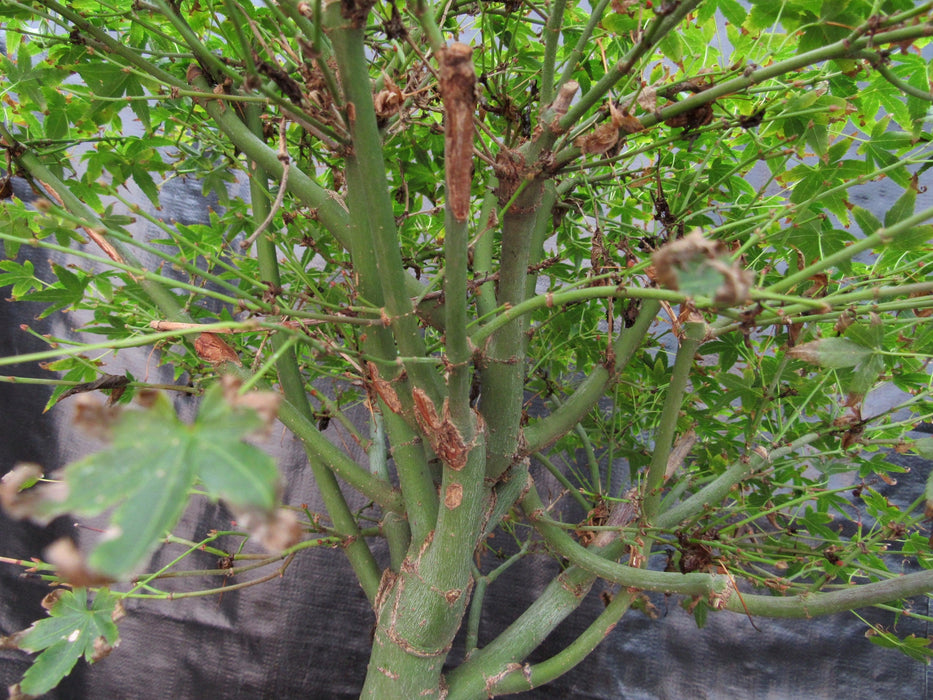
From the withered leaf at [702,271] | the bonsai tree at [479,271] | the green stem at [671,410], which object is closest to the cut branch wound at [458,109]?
the bonsai tree at [479,271]

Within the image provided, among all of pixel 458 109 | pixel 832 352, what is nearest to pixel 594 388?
pixel 832 352

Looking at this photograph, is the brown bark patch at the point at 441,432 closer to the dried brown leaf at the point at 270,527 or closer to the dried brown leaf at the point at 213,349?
the dried brown leaf at the point at 213,349

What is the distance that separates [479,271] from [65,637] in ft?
1.28

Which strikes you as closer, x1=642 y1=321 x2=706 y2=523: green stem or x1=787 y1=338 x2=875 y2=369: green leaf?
x1=787 y1=338 x2=875 y2=369: green leaf

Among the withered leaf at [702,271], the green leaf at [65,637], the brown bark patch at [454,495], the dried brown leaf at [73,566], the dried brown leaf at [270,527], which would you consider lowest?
the green leaf at [65,637]

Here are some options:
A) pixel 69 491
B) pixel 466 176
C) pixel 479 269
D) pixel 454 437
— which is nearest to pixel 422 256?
pixel 479 269

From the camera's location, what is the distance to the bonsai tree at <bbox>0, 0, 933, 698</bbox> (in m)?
0.28

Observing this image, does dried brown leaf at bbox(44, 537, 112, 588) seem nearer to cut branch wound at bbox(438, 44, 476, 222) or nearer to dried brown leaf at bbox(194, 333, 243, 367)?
cut branch wound at bbox(438, 44, 476, 222)

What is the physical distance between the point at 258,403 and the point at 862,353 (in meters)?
0.32

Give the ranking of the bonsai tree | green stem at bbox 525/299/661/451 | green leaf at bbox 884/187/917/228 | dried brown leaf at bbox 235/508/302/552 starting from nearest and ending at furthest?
dried brown leaf at bbox 235/508/302/552
the bonsai tree
green leaf at bbox 884/187/917/228
green stem at bbox 525/299/661/451

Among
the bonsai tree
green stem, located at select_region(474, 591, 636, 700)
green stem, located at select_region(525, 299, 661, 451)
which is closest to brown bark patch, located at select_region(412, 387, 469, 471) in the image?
the bonsai tree

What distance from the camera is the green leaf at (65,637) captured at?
36 centimetres

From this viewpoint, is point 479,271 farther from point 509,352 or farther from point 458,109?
point 458,109

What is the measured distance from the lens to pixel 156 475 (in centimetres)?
17
